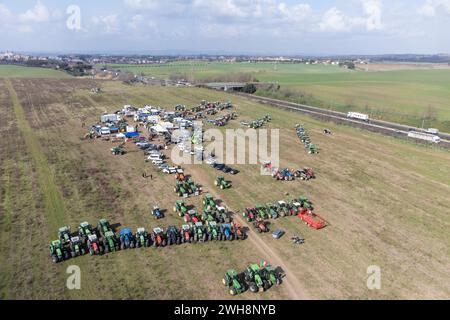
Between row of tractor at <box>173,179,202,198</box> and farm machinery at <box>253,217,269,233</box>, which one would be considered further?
row of tractor at <box>173,179,202,198</box>

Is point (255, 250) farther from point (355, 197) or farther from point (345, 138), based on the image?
point (345, 138)

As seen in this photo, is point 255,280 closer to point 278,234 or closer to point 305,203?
point 278,234

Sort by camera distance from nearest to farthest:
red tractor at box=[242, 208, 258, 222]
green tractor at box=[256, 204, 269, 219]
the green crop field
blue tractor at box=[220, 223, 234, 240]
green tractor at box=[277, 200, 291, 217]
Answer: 1. the green crop field
2. blue tractor at box=[220, 223, 234, 240]
3. red tractor at box=[242, 208, 258, 222]
4. green tractor at box=[256, 204, 269, 219]
5. green tractor at box=[277, 200, 291, 217]

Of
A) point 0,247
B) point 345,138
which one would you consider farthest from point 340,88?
point 0,247

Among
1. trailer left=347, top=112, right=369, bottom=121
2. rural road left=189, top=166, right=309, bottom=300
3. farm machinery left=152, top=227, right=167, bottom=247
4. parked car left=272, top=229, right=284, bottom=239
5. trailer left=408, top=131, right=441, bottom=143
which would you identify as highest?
trailer left=347, top=112, right=369, bottom=121

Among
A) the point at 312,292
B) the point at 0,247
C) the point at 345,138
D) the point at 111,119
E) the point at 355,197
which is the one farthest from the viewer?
the point at 111,119

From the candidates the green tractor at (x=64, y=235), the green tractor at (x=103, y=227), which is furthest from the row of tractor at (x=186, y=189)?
the green tractor at (x=64, y=235)

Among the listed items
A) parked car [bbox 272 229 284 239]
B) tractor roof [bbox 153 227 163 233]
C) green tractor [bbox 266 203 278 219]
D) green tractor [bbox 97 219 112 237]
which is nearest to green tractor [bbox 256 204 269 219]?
green tractor [bbox 266 203 278 219]

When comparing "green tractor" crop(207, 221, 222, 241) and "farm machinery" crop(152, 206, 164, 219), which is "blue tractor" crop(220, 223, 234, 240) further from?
"farm machinery" crop(152, 206, 164, 219)
